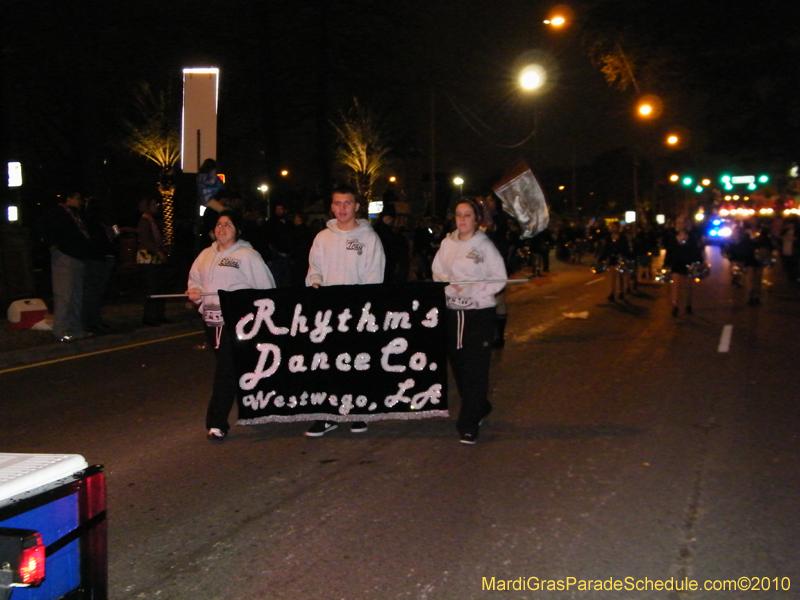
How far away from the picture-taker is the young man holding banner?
6.84m

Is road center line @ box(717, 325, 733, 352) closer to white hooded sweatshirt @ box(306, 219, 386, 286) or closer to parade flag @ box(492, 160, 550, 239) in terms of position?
parade flag @ box(492, 160, 550, 239)

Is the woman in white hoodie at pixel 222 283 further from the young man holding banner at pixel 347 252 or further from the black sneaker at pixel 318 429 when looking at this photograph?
the black sneaker at pixel 318 429

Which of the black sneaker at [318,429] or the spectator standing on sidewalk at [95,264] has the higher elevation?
the spectator standing on sidewalk at [95,264]

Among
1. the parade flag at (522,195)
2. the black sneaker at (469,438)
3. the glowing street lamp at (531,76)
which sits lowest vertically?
the black sneaker at (469,438)

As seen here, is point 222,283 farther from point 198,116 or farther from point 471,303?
point 198,116

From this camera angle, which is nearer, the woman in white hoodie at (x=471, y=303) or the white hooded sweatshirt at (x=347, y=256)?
the woman in white hoodie at (x=471, y=303)

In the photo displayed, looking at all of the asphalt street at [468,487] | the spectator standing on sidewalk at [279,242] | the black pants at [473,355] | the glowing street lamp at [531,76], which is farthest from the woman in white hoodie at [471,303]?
the glowing street lamp at [531,76]

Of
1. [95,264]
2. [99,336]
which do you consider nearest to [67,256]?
[95,264]

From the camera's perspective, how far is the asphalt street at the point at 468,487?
4.32 m

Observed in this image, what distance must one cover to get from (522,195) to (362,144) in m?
31.9

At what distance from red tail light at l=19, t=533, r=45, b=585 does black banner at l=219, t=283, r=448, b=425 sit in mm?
4292

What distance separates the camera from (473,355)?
22.1 ft

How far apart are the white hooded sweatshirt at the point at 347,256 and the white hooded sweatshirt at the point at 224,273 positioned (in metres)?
0.42

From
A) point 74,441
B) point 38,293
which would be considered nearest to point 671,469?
point 74,441
